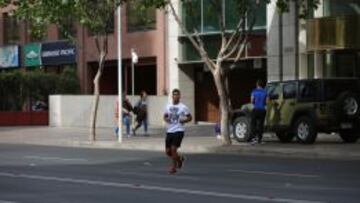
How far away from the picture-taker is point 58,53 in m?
51.5

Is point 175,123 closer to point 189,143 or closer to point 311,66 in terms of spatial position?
point 189,143

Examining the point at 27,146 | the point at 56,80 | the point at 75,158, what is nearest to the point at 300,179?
the point at 75,158

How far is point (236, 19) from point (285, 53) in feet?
10.3

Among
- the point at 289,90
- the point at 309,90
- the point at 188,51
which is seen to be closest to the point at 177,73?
the point at 188,51

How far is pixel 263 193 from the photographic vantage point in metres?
13.7

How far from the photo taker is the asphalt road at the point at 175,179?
13219 mm

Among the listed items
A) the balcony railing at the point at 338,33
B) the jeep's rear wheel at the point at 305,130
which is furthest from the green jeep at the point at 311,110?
the balcony railing at the point at 338,33

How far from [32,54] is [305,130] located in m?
30.3

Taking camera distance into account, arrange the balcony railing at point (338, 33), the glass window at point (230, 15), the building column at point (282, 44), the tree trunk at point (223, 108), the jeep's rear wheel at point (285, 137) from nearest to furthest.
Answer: the tree trunk at point (223, 108) → the jeep's rear wheel at point (285, 137) → the balcony railing at point (338, 33) → the building column at point (282, 44) → the glass window at point (230, 15)

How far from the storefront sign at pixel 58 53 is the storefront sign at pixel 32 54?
40 centimetres

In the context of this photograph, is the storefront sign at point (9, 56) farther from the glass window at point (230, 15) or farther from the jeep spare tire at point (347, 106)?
the jeep spare tire at point (347, 106)

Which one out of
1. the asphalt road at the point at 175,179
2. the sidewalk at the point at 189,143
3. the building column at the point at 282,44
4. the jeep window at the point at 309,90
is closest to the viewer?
the asphalt road at the point at 175,179

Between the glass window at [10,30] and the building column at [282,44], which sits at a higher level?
the glass window at [10,30]

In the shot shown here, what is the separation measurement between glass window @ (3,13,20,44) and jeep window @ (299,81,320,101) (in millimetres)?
32158
